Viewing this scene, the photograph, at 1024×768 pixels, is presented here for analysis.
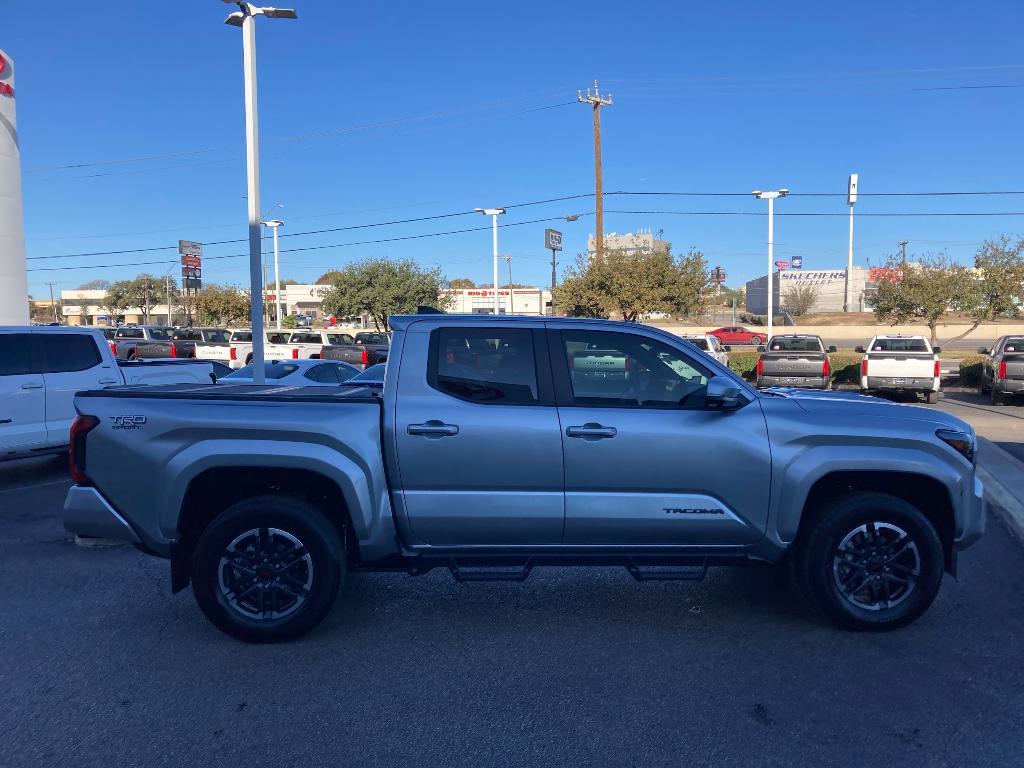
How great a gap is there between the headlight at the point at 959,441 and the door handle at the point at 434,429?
290 centimetres

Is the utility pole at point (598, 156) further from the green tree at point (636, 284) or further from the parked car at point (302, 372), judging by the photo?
the parked car at point (302, 372)

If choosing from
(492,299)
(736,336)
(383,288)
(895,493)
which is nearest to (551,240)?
(383,288)

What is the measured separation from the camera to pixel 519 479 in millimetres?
4691

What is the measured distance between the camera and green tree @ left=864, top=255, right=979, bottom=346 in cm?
3094

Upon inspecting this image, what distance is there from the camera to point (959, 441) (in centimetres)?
486

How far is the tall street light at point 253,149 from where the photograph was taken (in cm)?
1328

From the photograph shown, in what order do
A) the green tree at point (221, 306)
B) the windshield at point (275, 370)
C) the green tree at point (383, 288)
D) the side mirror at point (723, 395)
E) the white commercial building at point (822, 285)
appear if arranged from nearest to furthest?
the side mirror at point (723, 395) → the windshield at point (275, 370) → the green tree at point (383, 288) → the green tree at point (221, 306) → the white commercial building at point (822, 285)

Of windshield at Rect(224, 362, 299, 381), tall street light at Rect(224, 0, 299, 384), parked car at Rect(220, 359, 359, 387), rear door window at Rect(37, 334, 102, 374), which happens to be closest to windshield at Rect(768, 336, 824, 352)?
parked car at Rect(220, 359, 359, 387)

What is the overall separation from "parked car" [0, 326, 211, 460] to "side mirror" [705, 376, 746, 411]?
7.36m

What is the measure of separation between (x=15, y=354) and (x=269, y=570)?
6.92 meters

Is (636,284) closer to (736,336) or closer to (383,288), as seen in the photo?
(383,288)

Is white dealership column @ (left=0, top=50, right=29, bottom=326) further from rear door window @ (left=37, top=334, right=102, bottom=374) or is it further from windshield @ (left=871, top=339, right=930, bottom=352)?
windshield @ (left=871, top=339, right=930, bottom=352)

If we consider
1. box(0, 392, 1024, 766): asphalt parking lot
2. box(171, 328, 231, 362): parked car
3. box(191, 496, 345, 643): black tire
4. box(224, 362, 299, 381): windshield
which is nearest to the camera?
box(0, 392, 1024, 766): asphalt parking lot

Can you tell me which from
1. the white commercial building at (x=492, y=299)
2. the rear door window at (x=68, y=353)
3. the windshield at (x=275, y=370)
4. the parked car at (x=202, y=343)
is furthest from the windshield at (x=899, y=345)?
the white commercial building at (x=492, y=299)
